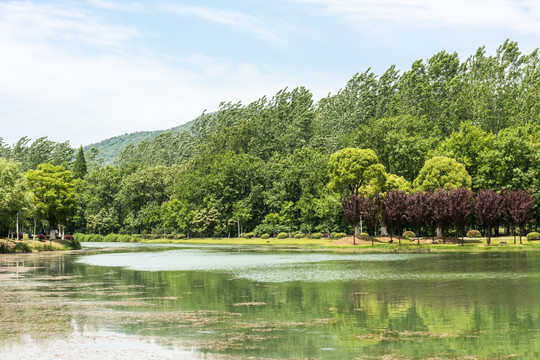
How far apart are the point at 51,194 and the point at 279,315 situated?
266 ft

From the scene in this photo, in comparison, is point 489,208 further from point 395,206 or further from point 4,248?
point 4,248

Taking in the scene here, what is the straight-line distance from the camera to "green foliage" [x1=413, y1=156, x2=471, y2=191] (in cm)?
9394

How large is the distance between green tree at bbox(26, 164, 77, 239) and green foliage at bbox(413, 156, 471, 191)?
192 feet

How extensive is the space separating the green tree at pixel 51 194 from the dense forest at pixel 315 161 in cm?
18

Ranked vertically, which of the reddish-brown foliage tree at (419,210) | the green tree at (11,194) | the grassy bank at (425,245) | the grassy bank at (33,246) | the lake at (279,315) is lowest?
the grassy bank at (425,245)

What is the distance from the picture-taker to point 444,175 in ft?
311

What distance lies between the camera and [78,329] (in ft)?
75.5

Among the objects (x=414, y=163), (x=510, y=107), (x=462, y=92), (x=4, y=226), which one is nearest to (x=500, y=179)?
(x=414, y=163)

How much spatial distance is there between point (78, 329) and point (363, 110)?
13493 cm

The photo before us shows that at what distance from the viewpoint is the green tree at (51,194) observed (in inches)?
3890

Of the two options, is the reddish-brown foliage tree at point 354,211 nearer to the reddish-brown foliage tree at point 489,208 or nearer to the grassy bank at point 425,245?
the grassy bank at point 425,245

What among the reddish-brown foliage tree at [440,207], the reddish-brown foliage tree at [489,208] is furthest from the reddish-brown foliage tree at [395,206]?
the reddish-brown foliage tree at [489,208]

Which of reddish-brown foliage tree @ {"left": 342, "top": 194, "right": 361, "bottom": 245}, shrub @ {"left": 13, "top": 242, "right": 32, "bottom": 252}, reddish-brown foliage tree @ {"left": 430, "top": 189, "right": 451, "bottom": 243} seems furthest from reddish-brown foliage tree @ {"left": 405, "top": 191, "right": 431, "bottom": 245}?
shrub @ {"left": 13, "top": 242, "right": 32, "bottom": 252}

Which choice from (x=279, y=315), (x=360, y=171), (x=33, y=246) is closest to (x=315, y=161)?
(x=360, y=171)
